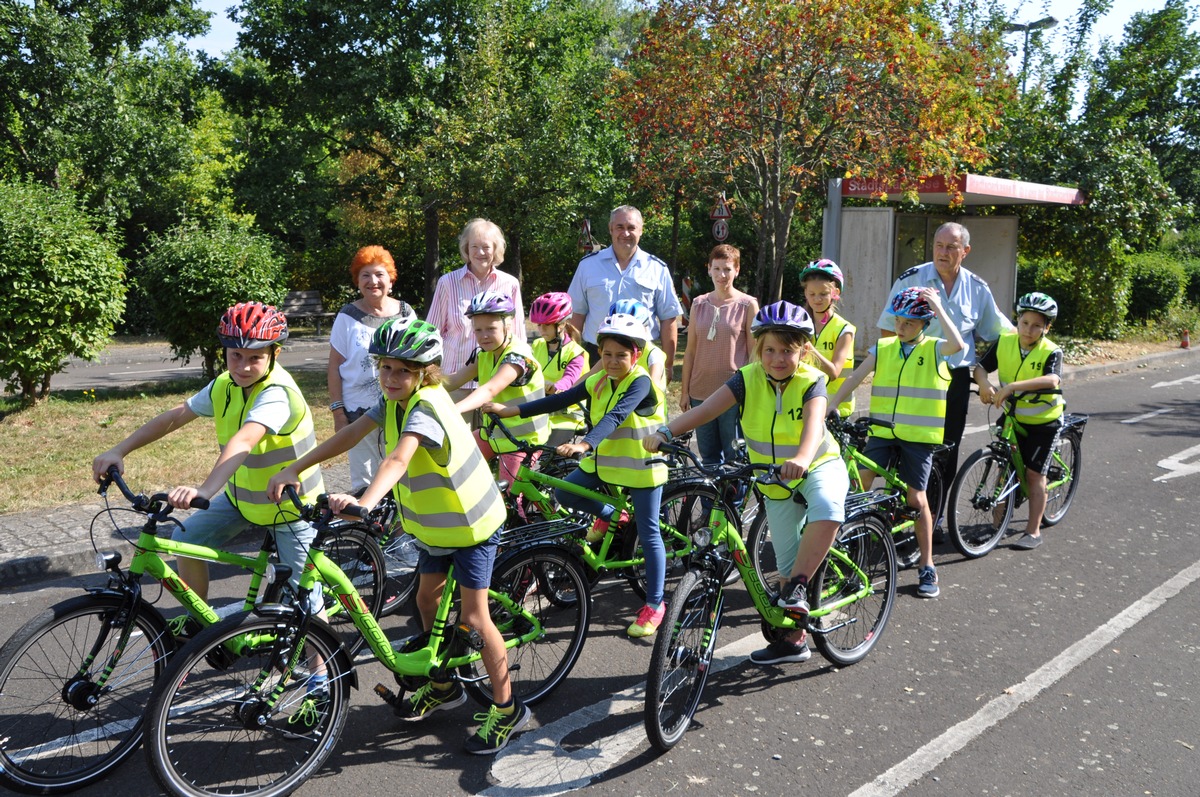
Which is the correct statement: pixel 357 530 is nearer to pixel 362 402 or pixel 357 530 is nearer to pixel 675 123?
pixel 362 402

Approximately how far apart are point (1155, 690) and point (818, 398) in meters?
2.10

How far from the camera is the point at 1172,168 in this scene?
37.6m

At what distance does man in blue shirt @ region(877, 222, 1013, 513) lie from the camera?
6.38 metres

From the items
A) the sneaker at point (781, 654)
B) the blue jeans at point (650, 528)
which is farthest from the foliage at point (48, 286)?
the sneaker at point (781, 654)

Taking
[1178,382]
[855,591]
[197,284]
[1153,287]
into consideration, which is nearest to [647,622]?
[855,591]

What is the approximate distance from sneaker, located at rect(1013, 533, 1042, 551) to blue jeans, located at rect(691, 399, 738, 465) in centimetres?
217

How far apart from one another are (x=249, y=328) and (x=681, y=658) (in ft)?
7.23

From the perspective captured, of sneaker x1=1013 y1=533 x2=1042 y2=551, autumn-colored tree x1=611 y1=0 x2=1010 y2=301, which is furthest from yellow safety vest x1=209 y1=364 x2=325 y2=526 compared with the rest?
autumn-colored tree x1=611 y1=0 x2=1010 y2=301

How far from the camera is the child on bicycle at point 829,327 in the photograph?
20.3 ft

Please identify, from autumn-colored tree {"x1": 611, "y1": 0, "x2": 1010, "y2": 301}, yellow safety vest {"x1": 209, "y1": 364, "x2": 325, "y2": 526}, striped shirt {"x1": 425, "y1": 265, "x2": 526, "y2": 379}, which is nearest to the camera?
yellow safety vest {"x1": 209, "y1": 364, "x2": 325, "y2": 526}

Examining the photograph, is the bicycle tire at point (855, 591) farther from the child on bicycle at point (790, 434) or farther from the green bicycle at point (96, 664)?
the green bicycle at point (96, 664)

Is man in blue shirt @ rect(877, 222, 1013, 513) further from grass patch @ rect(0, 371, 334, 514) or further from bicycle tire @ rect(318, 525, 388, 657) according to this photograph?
grass patch @ rect(0, 371, 334, 514)

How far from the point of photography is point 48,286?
10.8m

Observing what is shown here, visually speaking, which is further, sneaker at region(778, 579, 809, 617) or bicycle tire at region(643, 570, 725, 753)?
sneaker at region(778, 579, 809, 617)
